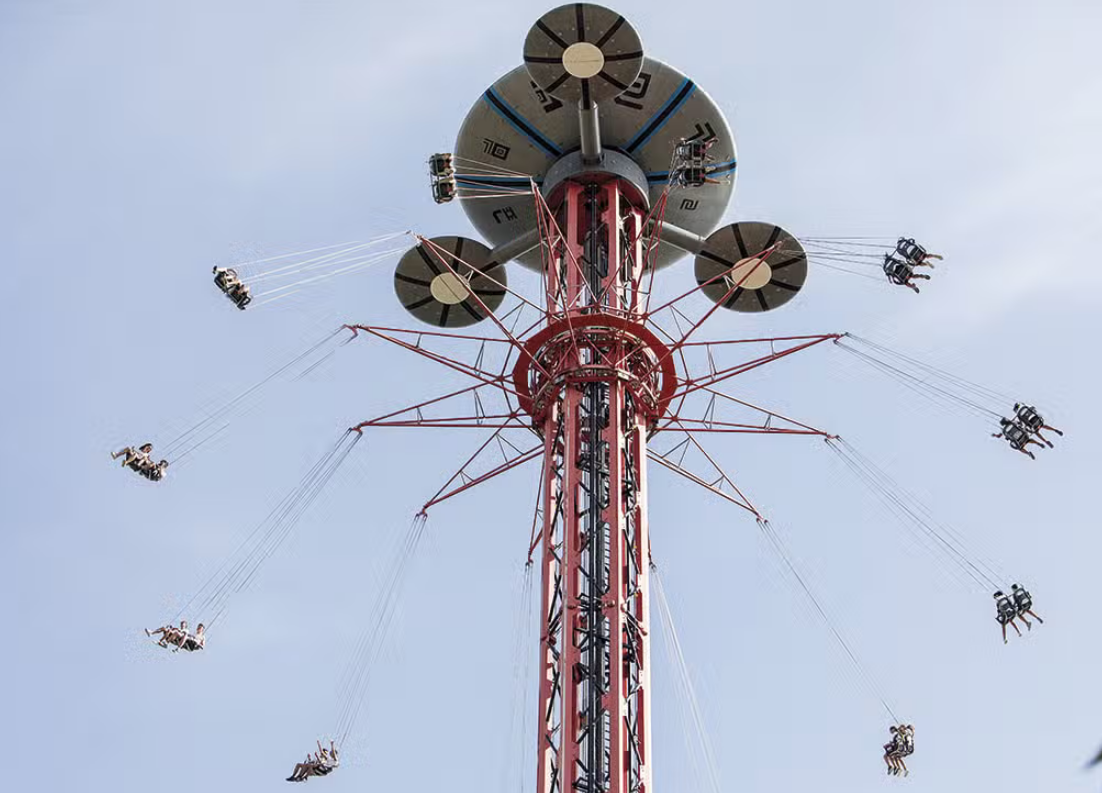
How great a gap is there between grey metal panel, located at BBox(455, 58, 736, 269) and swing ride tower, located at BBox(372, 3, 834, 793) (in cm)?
5

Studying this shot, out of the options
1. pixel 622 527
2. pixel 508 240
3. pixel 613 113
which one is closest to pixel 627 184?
pixel 613 113

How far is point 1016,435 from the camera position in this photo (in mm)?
30703

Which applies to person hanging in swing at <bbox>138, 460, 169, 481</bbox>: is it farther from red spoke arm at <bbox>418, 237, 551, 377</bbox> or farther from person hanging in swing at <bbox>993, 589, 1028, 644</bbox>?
person hanging in swing at <bbox>993, 589, 1028, 644</bbox>

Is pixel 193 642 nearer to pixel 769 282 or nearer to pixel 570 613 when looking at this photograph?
pixel 570 613

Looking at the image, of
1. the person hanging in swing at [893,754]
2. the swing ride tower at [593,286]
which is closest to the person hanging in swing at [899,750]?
the person hanging in swing at [893,754]

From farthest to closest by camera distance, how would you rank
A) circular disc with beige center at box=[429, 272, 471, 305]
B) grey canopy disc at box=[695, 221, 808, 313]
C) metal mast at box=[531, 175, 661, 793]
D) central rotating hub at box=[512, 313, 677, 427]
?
1. circular disc with beige center at box=[429, 272, 471, 305]
2. grey canopy disc at box=[695, 221, 808, 313]
3. central rotating hub at box=[512, 313, 677, 427]
4. metal mast at box=[531, 175, 661, 793]

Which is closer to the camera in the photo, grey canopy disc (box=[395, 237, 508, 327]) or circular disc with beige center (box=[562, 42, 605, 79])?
circular disc with beige center (box=[562, 42, 605, 79])

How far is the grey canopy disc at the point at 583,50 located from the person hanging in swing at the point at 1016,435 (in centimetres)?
1156

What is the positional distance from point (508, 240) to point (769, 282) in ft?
23.0

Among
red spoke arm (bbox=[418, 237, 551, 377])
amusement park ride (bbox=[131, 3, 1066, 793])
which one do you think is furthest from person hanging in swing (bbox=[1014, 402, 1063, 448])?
red spoke arm (bbox=[418, 237, 551, 377])

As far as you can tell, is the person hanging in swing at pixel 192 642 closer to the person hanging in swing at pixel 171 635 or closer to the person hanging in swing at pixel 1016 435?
the person hanging in swing at pixel 171 635

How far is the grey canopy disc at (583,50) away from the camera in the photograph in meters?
30.0

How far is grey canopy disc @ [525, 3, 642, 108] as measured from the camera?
98.5 ft

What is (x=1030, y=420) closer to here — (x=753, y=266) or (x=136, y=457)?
(x=753, y=266)
